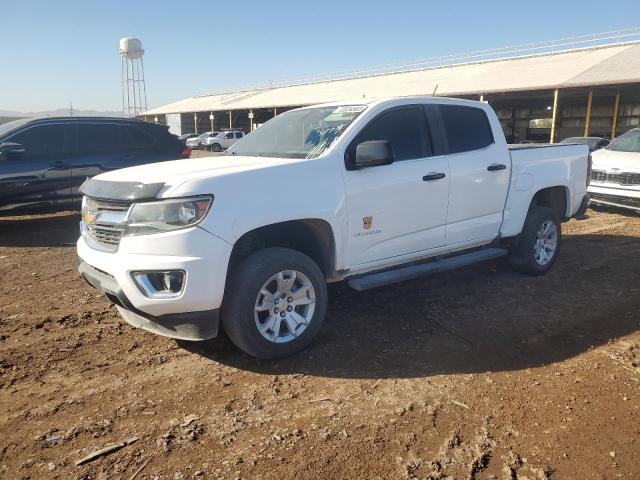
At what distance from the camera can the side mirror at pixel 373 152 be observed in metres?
3.81

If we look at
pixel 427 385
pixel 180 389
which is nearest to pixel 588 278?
pixel 427 385

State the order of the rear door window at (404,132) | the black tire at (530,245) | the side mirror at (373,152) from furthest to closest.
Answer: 1. the black tire at (530,245)
2. the rear door window at (404,132)
3. the side mirror at (373,152)

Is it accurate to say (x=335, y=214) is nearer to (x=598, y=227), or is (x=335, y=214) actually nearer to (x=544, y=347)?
(x=544, y=347)

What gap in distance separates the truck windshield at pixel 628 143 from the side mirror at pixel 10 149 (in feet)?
35.9

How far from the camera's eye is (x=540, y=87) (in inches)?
824

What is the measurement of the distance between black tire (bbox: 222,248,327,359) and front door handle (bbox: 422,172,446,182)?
4.47ft

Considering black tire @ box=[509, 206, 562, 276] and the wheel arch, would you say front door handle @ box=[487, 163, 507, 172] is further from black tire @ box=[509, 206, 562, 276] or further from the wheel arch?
the wheel arch

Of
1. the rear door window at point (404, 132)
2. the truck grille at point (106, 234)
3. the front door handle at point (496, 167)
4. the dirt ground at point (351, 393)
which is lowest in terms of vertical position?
the dirt ground at point (351, 393)

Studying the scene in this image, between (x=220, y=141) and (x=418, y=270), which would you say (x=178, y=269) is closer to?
(x=418, y=270)

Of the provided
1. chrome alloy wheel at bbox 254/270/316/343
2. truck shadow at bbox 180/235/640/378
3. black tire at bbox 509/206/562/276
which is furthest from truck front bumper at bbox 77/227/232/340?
black tire at bbox 509/206/562/276

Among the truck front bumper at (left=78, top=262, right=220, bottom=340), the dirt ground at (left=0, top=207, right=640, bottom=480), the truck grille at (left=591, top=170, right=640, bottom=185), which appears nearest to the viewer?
the dirt ground at (left=0, top=207, right=640, bottom=480)

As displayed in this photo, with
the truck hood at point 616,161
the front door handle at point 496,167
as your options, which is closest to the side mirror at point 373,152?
the front door handle at point 496,167

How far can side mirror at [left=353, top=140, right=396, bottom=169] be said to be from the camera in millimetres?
3814

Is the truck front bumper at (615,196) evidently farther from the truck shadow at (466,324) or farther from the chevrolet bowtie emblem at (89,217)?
the chevrolet bowtie emblem at (89,217)
